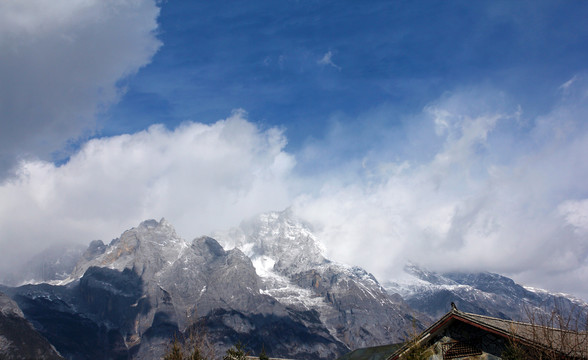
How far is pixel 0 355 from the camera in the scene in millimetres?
191625

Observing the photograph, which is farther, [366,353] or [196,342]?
[366,353]

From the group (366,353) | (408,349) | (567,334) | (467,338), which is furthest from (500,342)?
(366,353)

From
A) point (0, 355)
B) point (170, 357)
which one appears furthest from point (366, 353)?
point (0, 355)

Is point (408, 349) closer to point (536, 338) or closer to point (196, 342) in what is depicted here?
point (536, 338)

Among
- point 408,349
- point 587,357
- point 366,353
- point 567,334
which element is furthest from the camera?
point 366,353

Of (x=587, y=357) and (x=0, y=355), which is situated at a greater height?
(x=0, y=355)

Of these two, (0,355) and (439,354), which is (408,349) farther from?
(0,355)

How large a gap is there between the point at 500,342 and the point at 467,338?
78.2 inches

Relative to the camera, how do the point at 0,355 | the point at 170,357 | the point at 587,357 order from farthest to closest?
1. the point at 0,355
2. the point at 170,357
3. the point at 587,357

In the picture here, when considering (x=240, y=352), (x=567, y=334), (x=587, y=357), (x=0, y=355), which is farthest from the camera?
(x=0, y=355)

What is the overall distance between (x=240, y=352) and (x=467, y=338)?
1807cm

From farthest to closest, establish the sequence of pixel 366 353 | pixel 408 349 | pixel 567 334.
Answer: pixel 366 353 < pixel 408 349 < pixel 567 334

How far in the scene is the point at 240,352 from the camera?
111 feet

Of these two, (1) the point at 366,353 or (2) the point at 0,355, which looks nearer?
(1) the point at 366,353
